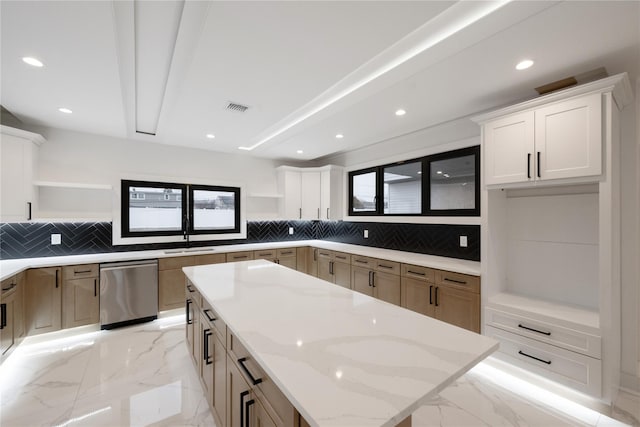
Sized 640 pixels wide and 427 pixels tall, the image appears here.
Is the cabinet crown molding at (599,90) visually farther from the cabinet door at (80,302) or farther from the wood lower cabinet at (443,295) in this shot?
the cabinet door at (80,302)

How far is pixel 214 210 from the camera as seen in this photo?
175 inches

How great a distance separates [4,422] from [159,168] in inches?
119

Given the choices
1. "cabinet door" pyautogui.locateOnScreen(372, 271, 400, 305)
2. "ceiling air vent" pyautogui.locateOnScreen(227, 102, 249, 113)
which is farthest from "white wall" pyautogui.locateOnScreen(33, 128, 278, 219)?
"cabinet door" pyautogui.locateOnScreen(372, 271, 400, 305)

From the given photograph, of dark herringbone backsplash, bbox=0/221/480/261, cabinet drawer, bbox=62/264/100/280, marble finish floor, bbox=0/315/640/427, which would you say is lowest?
marble finish floor, bbox=0/315/640/427

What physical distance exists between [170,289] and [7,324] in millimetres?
1414

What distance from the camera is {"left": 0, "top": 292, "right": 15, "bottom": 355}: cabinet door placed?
234 centimetres

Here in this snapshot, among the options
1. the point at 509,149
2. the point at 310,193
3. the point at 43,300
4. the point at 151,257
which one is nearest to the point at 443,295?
the point at 509,149

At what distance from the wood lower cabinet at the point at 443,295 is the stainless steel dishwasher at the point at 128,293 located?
3126 mm

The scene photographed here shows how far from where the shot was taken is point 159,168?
157 inches

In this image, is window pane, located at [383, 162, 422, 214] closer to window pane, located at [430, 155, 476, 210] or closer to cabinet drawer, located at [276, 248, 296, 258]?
window pane, located at [430, 155, 476, 210]

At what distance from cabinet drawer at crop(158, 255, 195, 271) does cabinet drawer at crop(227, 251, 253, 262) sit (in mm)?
490

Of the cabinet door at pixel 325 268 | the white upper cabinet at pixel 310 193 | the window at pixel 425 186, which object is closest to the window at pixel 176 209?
the white upper cabinet at pixel 310 193

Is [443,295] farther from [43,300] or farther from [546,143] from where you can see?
[43,300]

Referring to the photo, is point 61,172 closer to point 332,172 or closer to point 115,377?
point 115,377
